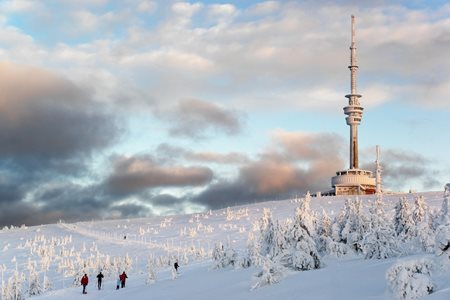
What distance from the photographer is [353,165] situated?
160 meters

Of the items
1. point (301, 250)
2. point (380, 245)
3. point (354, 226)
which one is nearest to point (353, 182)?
point (354, 226)

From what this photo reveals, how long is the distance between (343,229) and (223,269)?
7136mm

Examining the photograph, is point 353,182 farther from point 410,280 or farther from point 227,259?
point 410,280

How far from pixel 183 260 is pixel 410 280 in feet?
152

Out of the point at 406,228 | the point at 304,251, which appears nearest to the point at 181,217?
the point at 406,228

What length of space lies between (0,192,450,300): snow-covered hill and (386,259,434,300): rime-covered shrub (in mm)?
164

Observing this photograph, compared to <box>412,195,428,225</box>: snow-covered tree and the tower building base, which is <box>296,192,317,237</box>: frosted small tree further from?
the tower building base

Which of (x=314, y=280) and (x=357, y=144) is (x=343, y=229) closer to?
(x=314, y=280)

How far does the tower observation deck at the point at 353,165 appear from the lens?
143863 millimetres

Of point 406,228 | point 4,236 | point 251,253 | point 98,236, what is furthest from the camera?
point 4,236

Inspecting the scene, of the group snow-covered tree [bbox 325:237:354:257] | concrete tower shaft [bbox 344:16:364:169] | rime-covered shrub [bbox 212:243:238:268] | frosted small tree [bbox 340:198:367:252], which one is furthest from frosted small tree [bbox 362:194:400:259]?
concrete tower shaft [bbox 344:16:364:169]

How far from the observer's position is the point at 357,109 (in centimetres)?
16838

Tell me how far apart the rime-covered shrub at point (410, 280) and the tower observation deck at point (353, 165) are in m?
126

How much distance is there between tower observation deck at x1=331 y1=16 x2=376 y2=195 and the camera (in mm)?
143863
